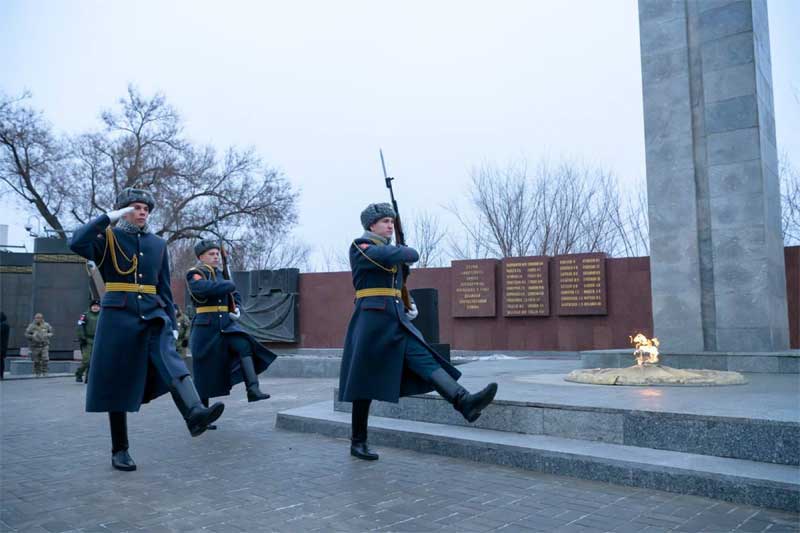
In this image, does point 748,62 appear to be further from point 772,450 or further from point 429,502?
point 429,502

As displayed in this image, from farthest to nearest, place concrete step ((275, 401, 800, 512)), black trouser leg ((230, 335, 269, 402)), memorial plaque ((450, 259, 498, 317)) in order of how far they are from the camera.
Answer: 1. memorial plaque ((450, 259, 498, 317))
2. black trouser leg ((230, 335, 269, 402))
3. concrete step ((275, 401, 800, 512))

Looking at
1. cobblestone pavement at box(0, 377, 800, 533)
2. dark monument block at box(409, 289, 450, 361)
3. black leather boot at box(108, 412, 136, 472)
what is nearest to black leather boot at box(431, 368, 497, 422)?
cobblestone pavement at box(0, 377, 800, 533)

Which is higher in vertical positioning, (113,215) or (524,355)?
(113,215)

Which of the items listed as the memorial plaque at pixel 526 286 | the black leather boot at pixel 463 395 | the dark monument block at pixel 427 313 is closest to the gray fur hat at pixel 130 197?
the black leather boot at pixel 463 395

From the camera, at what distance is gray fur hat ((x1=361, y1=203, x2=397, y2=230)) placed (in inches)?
200

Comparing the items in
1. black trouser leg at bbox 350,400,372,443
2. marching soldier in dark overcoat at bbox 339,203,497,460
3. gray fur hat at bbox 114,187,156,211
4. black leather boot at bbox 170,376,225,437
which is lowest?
black trouser leg at bbox 350,400,372,443

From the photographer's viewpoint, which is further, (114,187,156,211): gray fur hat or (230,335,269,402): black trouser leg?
(230,335,269,402): black trouser leg

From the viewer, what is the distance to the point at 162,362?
15.3ft

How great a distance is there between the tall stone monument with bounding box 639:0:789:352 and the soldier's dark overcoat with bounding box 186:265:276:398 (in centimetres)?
559

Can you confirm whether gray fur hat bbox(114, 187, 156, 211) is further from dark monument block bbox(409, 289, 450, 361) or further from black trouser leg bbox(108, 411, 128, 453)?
dark monument block bbox(409, 289, 450, 361)

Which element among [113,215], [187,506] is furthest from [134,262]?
[187,506]

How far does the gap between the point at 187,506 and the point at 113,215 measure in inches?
80.5

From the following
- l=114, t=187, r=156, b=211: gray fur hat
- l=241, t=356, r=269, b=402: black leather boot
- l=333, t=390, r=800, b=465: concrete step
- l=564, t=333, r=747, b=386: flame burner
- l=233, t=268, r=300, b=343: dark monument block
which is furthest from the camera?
l=233, t=268, r=300, b=343: dark monument block

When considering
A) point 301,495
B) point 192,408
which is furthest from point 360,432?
point 192,408
